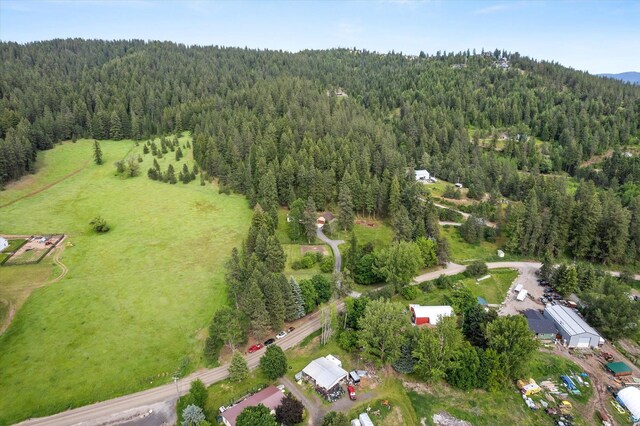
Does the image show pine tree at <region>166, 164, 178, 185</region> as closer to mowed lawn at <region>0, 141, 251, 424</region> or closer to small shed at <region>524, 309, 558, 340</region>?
mowed lawn at <region>0, 141, 251, 424</region>

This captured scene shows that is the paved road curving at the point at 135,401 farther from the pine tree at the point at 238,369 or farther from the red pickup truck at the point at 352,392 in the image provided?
the red pickup truck at the point at 352,392

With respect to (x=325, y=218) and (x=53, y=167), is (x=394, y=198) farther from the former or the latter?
(x=53, y=167)

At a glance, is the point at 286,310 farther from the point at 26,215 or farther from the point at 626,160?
the point at 626,160

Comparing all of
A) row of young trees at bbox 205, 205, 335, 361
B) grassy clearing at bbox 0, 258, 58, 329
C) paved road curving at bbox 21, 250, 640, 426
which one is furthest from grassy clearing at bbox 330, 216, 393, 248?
grassy clearing at bbox 0, 258, 58, 329

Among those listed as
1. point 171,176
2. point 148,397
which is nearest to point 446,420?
point 148,397

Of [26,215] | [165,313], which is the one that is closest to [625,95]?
[165,313]

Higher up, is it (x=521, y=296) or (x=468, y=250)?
(x=468, y=250)
